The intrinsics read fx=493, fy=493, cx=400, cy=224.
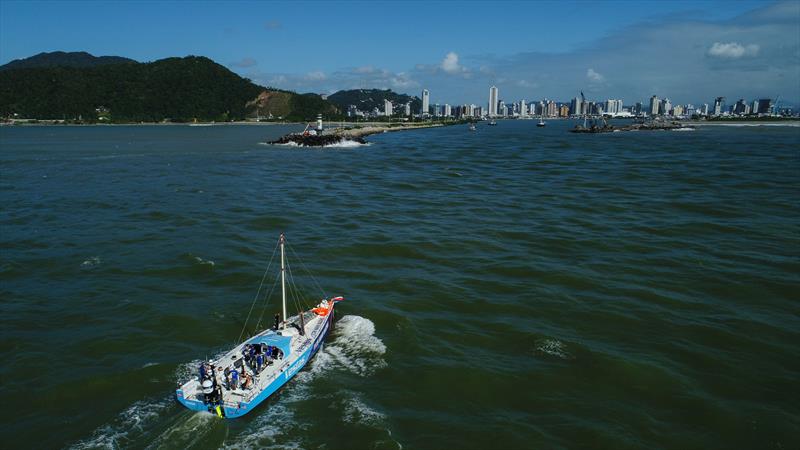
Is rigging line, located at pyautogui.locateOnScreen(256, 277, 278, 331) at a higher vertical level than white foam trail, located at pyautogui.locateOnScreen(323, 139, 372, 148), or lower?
lower

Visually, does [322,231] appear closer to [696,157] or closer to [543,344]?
[543,344]

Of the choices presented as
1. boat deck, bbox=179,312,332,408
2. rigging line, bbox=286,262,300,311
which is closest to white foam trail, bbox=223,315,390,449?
boat deck, bbox=179,312,332,408

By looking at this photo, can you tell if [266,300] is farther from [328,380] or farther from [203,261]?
[328,380]

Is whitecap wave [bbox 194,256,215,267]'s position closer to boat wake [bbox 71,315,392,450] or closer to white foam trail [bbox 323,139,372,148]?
boat wake [bbox 71,315,392,450]

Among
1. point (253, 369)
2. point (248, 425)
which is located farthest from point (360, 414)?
point (253, 369)

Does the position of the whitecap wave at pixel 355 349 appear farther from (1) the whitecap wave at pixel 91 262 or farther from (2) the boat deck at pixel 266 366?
(1) the whitecap wave at pixel 91 262

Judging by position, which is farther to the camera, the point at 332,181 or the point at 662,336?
the point at 332,181

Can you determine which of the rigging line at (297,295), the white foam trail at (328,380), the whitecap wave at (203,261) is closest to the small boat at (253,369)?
the white foam trail at (328,380)

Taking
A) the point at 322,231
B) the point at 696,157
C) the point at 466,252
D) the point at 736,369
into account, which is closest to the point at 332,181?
the point at 322,231
